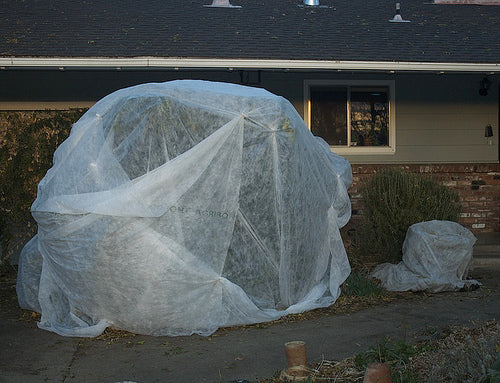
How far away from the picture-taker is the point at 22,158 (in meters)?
8.33

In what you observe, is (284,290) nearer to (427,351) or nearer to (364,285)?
(364,285)

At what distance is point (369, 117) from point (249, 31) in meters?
2.37

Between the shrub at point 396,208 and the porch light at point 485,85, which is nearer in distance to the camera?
the shrub at point 396,208

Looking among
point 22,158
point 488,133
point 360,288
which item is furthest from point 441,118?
point 22,158

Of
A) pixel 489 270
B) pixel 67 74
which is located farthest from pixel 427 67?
pixel 67 74

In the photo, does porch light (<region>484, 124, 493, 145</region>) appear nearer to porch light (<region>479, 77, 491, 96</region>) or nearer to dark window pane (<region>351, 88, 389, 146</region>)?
porch light (<region>479, 77, 491, 96</region>)

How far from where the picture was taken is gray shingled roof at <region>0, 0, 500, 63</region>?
9773 millimetres

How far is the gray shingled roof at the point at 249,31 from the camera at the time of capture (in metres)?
9.77

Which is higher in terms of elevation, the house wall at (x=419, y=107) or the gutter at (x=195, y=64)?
the gutter at (x=195, y=64)

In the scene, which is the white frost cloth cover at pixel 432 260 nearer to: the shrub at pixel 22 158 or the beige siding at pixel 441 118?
the beige siding at pixel 441 118

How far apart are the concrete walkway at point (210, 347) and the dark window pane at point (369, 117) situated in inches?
182

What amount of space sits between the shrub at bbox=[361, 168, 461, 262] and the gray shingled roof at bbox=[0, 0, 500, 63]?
7.57ft

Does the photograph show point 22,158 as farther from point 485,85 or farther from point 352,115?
point 485,85

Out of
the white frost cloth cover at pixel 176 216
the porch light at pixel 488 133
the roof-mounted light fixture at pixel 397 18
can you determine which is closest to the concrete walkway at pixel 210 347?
the white frost cloth cover at pixel 176 216
